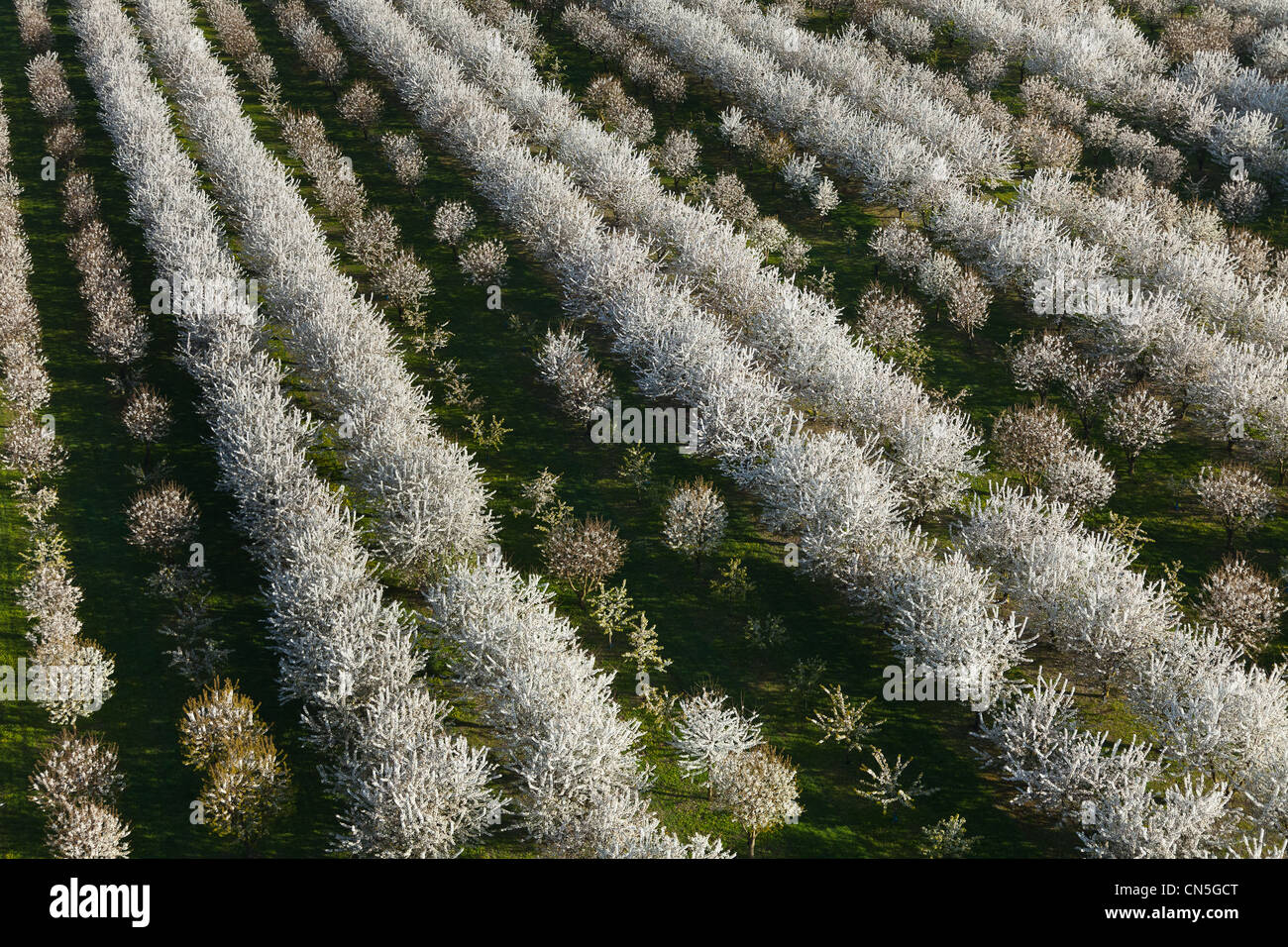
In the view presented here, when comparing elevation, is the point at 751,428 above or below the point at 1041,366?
below

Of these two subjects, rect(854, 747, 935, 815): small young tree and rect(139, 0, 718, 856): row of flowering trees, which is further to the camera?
rect(854, 747, 935, 815): small young tree

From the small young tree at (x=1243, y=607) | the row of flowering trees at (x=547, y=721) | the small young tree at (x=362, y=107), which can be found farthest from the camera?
the small young tree at (x=362, y=107)

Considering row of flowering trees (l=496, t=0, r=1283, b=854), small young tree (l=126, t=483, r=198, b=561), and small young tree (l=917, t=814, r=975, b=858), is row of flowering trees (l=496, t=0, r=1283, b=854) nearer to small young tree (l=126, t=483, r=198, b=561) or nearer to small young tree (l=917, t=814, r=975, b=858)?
small young tree (l=917, t=814, r=975, b=858)

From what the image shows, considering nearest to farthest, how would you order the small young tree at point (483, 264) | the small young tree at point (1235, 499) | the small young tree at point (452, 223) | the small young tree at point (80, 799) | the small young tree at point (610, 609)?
the small young tree at point (80, 799)
the small young tree at point (610, 609)
the small young tree at point (1235, 499)
the small young tree at point (483, 264)
the small young tree at point (452, 223)

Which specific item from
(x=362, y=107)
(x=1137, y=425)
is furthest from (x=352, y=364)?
(x=1137, y=425)

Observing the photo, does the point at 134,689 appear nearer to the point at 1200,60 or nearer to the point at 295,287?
the point at 295,287

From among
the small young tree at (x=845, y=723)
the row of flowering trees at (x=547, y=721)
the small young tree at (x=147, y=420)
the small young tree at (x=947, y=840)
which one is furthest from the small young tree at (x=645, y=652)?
the small young tree at (x=147, y=420)

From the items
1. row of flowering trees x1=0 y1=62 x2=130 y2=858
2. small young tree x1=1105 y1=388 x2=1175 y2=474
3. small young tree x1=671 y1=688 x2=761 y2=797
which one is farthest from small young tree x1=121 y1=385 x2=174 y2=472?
small young tree x1=1105 y1=388 x2=1175 y2=474

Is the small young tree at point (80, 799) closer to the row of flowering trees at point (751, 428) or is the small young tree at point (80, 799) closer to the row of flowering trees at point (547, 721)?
the row of flowering trees at point (547, 721)

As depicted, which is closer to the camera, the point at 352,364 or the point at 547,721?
the point at 547,721

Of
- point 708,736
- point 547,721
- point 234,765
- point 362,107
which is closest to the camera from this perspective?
point 234,765

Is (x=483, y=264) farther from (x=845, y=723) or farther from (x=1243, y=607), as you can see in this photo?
(x=1243, y=607)

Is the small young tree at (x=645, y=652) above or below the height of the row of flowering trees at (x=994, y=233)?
below
